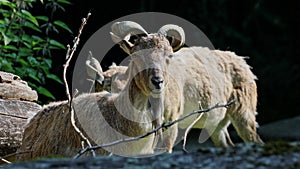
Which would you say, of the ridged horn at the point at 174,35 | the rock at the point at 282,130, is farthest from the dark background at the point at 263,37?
the ridged horn at the point at 174,35

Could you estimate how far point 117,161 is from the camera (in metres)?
3.19

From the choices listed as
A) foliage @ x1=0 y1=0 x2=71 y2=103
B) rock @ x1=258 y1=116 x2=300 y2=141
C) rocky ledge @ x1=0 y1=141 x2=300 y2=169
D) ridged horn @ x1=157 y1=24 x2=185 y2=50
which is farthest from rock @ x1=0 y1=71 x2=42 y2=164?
rock @ x1=258 y1=116 x2=300 y2=141

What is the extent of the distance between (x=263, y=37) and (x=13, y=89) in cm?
833

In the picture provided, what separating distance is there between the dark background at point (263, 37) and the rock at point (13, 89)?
669 cm

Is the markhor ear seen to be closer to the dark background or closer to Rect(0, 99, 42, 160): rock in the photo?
Rect(0, 99, 42, 160): rock

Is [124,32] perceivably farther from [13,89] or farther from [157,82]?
[13,89]

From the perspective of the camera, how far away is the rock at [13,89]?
6.41m

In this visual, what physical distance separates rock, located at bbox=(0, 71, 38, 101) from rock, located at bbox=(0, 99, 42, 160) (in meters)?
0.06

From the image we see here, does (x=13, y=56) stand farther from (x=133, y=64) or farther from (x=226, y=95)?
(x=226, y=95)

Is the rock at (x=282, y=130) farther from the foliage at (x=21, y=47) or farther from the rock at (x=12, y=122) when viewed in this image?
the rock at (x=12, y=122)

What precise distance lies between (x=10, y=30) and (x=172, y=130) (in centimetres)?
208

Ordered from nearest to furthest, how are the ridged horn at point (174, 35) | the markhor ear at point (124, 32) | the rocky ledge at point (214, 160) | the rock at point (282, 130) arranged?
the rocky ledge at point (214, 160) < the markhor ear at point (124, 32) < the ridged horn at point (174, 35) < the rock at point (282, 130)

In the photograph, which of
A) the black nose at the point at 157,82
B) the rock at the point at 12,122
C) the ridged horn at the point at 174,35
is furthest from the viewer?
the ridged horn at the point at 174,35

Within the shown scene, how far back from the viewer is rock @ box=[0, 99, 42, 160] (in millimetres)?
6203
